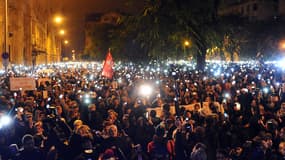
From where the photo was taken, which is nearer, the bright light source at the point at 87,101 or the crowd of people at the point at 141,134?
the crowd of people at the point at 141,134

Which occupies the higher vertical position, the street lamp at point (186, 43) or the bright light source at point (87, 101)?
the street lamp at point (186, 43)

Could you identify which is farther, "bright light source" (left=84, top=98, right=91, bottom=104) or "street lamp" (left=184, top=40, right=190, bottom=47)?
"street lamp" (left=184, top=40, right=190, bottom=47)

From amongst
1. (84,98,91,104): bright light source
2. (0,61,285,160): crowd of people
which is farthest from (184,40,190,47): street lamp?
(0,61,285,160): crowd of people

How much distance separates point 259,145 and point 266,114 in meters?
3.57

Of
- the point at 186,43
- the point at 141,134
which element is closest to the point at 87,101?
the point at 141,134

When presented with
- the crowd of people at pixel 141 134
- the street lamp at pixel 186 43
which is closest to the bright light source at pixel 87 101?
the crowd of people at pixel 141 134

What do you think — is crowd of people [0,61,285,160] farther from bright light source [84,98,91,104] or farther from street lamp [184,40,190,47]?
street lamp [184,40,190,47]

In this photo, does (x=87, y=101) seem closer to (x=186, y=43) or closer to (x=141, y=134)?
(x=141, y=134)

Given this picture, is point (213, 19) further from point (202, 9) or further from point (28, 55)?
point (28, 55)

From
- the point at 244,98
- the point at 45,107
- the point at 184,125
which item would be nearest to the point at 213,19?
the point at 244,98

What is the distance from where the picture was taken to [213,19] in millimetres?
30312

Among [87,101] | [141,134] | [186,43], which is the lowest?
[141,134]

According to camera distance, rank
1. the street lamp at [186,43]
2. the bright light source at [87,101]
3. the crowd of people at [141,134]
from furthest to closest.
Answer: the street lamp at [186,43], the bright light source at [87,101], the crowd of people at [141,134]

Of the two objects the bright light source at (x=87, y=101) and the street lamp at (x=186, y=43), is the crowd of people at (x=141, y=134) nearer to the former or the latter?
the bright light source at (x=87, y=101)
